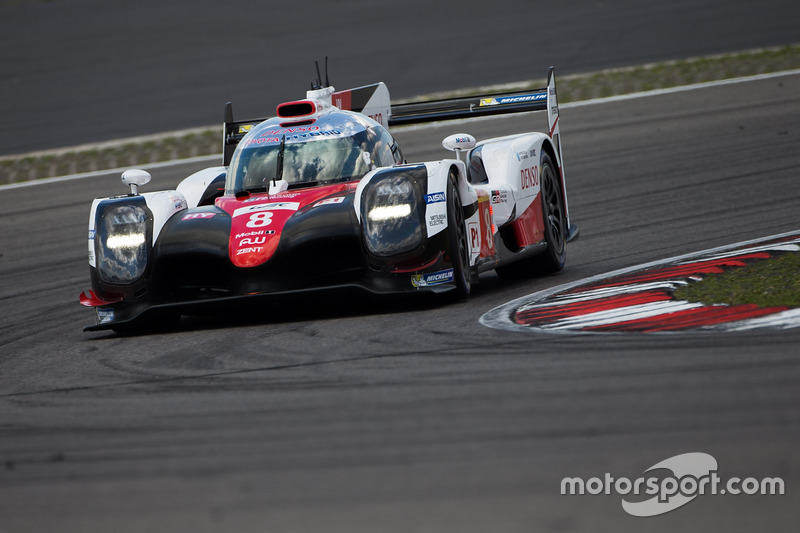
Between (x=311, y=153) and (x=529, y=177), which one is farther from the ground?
(x=311, y=153)

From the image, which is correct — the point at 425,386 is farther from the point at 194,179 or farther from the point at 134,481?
the point at 194,179

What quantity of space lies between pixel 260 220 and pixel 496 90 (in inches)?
472

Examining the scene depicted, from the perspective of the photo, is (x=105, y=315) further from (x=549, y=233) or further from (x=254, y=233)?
(x=549, y=233)

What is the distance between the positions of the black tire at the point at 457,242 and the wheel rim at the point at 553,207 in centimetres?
178

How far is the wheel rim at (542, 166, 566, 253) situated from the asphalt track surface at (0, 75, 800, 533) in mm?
890

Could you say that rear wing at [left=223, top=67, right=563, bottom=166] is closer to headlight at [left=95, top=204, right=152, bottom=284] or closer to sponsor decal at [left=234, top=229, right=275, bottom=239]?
headlight at [left=95, top=204, right=152, bottom=284]

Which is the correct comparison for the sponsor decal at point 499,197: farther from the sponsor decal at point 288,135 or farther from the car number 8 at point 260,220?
the car number 8 at point 260,220

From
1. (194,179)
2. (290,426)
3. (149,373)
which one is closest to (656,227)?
(194,179)

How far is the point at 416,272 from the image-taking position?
24.3ft

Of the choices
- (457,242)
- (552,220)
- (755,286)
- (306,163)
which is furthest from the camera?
(552,220)

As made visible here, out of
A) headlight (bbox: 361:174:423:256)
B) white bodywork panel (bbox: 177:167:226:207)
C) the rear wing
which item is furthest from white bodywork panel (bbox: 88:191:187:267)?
the rear wing

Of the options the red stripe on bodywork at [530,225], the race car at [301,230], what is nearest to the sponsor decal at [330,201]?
the race car at [301,230]

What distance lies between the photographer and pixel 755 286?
6.79m

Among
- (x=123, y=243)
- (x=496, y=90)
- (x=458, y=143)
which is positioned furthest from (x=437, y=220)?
(x=496, y=90)
